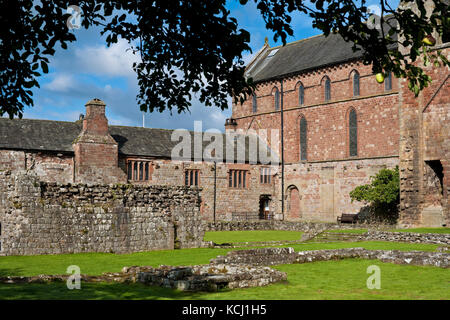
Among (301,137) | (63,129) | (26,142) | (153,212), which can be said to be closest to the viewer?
(153,212)

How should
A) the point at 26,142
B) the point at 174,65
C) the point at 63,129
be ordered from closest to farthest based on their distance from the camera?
1. the point at 174,65
2. the point at 26,142
3. the point at 63,129

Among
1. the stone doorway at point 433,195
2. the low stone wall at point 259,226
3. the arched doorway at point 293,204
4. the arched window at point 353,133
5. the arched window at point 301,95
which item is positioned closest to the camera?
the stone doorway at point 433,195

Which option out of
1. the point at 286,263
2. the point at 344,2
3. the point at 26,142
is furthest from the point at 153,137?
the point at 344,2

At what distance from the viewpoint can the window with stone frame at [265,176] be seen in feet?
175

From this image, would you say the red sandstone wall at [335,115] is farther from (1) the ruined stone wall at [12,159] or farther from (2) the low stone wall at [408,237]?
(1) the ruined stone wall at [12,159]

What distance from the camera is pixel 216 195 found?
49.7 metres

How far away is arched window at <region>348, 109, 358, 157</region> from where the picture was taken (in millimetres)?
49438

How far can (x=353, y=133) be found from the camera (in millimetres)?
49844

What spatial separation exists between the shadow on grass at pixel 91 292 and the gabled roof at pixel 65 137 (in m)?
31.6

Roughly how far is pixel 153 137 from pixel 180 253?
29.4m

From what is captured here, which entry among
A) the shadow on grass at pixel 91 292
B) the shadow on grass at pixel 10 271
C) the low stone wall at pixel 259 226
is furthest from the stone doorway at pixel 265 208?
the shadow on grass at pixel 91 292

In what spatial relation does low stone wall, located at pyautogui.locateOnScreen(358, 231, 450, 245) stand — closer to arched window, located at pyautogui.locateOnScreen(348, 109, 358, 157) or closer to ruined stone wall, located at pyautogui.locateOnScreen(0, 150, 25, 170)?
arched window, located at pyautogui.locateOnScreen(348, 109, 358, 157)

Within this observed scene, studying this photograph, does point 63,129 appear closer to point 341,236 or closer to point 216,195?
point 216,195

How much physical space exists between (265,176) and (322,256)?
36197 millimetres
